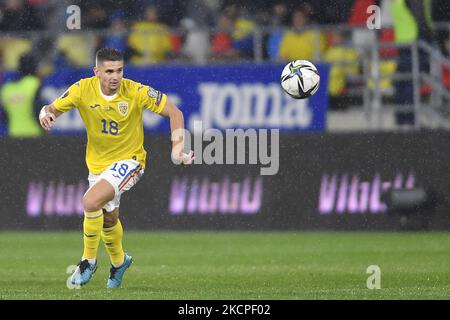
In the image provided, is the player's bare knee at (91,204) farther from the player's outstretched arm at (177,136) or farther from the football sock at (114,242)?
the player's outstretched arm at (177,136)

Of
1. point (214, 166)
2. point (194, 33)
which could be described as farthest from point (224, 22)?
point (214, 166)

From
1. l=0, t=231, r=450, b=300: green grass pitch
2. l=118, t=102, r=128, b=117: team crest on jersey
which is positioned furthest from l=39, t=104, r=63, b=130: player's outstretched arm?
l=0, t=231, r=450, b=300: green grass pitch

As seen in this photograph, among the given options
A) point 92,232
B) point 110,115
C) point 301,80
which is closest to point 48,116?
point 110,115

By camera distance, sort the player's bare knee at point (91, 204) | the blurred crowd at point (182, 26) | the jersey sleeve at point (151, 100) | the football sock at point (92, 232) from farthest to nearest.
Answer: the blurred crowd at point (182, 26)
the jersey sleeve at point (151, 100)
the football sock at point (92, 232)
the player's bare knee at point (91, 204)

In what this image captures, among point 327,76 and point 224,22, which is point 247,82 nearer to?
point 327,76

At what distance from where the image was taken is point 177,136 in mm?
11281

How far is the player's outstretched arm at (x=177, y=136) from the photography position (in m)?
11.0

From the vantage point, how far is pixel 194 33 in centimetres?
2158

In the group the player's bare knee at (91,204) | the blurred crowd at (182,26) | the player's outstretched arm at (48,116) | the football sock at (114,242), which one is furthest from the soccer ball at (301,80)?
the blurred crowd at (182,26)

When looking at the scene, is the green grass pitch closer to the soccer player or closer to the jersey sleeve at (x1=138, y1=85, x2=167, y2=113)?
the soccer player

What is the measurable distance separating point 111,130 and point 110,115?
0.43 feet

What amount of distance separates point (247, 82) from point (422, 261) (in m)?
6.17

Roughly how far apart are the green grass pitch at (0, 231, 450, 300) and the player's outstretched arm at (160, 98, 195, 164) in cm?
108

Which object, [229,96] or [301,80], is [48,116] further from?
[229,96]
